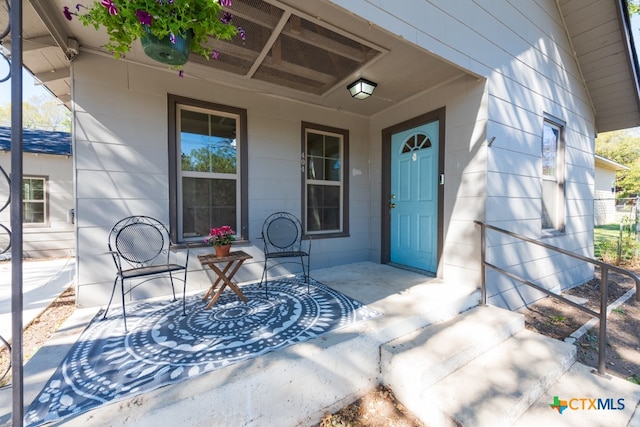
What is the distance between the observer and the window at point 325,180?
372 cm

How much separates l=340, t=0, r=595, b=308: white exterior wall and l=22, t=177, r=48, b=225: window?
6.90 m

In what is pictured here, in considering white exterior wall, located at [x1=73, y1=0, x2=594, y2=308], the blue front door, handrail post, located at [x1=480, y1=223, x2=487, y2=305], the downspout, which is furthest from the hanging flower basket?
handrail post, located at [x1=480, y1=223, x2=487, y2=305]

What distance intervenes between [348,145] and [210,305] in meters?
2.80

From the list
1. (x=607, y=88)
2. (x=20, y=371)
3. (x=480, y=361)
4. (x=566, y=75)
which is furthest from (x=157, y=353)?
(x=607, y=88)

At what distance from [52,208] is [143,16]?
6060 millimetres

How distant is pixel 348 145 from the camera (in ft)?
13.1

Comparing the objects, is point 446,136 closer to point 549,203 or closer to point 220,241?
point 549,203

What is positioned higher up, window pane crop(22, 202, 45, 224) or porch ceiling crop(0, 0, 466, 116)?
porch ceiling crop(0, 0, 466, 116)

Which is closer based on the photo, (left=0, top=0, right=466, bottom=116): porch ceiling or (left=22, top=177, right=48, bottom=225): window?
(left=0, top=0, right=466, bottom=116): porch ceiling

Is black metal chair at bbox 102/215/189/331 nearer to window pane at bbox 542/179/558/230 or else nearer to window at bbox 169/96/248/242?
window at bbox 169/96/248/242

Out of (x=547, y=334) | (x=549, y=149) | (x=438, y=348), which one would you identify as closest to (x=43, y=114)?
(x=438, y=348)

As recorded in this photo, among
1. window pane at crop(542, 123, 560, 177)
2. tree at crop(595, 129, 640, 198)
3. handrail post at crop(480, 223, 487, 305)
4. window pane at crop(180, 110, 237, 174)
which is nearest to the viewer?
handrail post at crop(480, 223, 487, 305)

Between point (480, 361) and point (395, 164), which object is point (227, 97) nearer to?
point (395, 164)

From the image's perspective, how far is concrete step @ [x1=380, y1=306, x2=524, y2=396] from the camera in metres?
1.74
